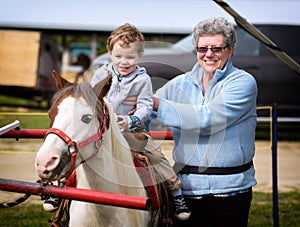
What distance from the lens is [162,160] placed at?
110 inches

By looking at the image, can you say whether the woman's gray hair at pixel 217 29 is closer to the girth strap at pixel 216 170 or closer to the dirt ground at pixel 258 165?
the girth strap at pixel 216 170

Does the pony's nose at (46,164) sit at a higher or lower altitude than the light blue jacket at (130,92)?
lower

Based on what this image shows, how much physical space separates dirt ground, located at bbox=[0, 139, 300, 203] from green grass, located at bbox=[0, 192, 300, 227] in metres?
0.17

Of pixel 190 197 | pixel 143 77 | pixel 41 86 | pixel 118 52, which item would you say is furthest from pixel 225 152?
pixel 41 86

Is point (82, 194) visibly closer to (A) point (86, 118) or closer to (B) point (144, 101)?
(A) point (86, 118)

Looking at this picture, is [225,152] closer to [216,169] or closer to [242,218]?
[216,169]

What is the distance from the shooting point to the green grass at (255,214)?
203 inches

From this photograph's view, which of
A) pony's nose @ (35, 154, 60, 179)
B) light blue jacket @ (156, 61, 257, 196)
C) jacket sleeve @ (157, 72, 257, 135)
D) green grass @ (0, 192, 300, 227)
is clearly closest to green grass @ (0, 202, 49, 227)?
green grass @ (0, 192, 300, 227)

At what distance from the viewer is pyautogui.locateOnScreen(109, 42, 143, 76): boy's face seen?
2.66 m

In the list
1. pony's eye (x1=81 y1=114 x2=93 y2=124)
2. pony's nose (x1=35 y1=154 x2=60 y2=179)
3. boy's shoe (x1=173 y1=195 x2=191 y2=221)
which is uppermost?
pony's eye (x1=81 y1=114 x2=93 y2=124)

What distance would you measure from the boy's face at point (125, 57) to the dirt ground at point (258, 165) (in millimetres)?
2872

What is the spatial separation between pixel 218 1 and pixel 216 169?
1.23 metres

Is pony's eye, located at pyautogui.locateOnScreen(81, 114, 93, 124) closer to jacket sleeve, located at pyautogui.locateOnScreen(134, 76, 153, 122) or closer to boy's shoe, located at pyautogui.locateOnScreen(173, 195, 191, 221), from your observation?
jacket sleeve, located at pyautogui.locateOnScreen(134, 76, 153, 122)

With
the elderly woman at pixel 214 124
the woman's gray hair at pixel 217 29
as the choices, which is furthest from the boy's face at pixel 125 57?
the woman's gray hair at pixel 217 29
